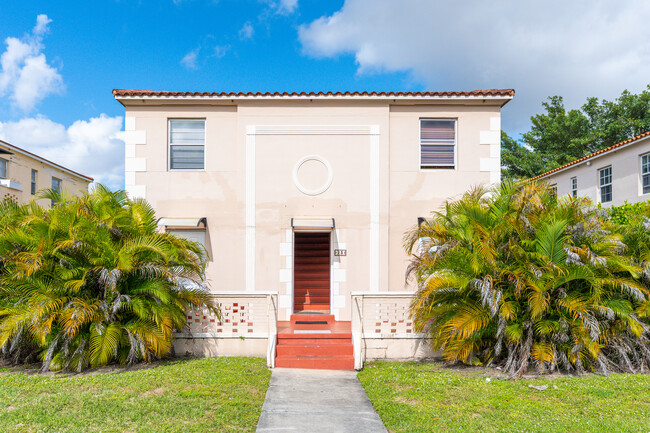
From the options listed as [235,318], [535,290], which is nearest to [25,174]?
[235,318]

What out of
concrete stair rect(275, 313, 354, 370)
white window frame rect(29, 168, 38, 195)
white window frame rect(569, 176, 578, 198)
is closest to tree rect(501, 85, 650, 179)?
white window frame rect(569, 176, 578, 198)

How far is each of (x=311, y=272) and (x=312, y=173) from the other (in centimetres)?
294

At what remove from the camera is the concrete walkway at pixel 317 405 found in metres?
Result: 5.35

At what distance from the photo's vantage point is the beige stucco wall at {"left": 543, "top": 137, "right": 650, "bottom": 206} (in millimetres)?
15602

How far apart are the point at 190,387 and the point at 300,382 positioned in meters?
1.77

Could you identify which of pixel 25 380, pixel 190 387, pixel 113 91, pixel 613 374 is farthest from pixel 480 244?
pixel 113 91

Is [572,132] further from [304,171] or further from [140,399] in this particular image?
[140,399]

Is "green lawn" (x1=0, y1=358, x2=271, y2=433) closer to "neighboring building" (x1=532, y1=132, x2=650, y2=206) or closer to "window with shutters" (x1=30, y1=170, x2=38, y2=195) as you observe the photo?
"neighboring building" (x1=532, y1=132, x2=650, y2=206)

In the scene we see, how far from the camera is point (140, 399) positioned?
5980 millimetres

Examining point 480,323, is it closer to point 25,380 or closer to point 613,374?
point 613,374

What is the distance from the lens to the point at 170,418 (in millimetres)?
5355

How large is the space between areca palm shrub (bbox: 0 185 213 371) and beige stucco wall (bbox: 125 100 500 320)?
306 centimetres

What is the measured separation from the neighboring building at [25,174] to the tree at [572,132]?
2718 cm

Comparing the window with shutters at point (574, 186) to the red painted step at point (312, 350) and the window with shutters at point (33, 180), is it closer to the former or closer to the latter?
the red painted step at point (312, 350)
